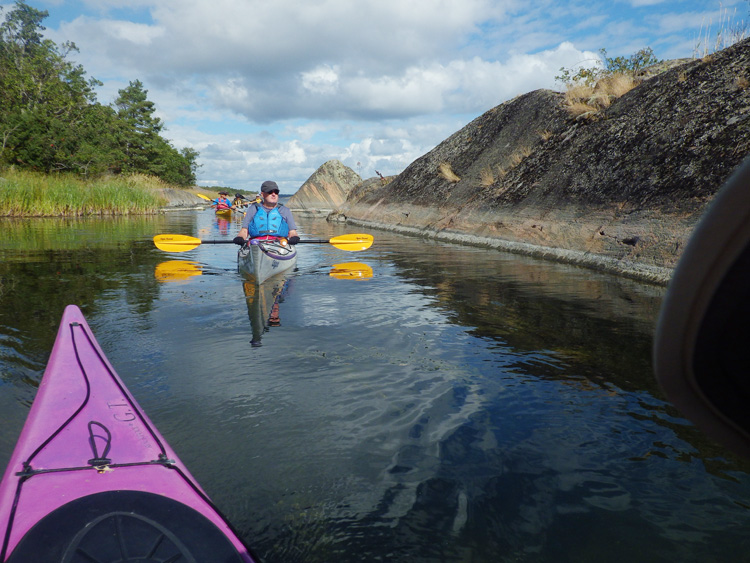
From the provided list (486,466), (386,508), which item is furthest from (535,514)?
(386,508)

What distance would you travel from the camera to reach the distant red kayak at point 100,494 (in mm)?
1826

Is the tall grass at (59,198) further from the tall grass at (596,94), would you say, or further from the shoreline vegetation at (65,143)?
the tall grass at (596,94)

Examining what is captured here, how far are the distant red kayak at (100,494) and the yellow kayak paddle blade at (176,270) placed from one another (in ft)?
23.6

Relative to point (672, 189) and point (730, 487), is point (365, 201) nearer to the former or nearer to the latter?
point (672, 189)

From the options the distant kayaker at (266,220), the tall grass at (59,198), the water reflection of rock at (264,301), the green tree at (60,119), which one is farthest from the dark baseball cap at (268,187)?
the green tree at (60,119)

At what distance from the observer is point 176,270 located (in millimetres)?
10641

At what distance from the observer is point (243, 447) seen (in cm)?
328

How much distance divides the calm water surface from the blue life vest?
7.85 ft

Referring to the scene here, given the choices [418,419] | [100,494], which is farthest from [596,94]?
[100,494]

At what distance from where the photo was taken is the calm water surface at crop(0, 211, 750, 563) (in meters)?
2.53

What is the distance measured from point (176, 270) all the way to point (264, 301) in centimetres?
394

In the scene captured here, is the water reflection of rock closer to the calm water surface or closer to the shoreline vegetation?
the calm water surface

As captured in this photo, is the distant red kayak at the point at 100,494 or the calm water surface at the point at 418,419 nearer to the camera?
the distant red kayak at the point at 100,494

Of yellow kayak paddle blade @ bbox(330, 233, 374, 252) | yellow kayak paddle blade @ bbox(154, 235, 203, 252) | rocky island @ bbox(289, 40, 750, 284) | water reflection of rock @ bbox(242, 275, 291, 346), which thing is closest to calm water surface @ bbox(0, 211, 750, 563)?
water reflection of rock @ bbox(242, 275, 291, 346)
